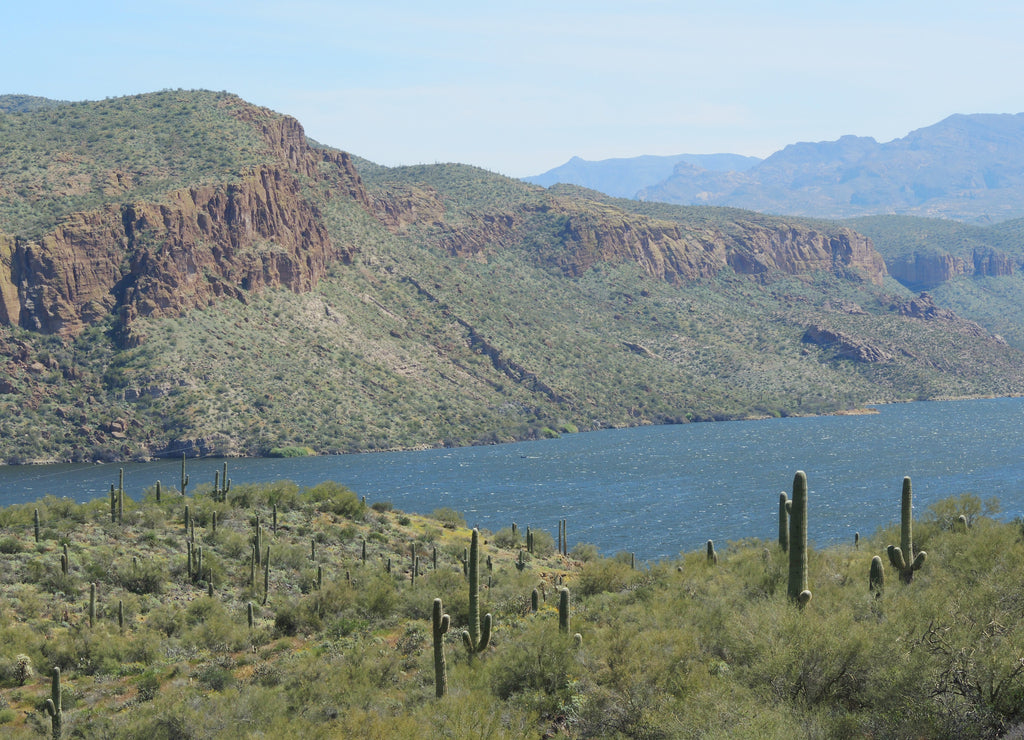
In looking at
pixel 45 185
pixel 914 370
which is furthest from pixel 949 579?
pixel 914 370

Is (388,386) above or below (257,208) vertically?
below

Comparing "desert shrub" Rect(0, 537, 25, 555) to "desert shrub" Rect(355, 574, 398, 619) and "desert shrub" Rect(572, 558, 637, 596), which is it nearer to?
"desert shrub" Rect(355, 574, 398, 619)

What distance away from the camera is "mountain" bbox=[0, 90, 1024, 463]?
124750mm

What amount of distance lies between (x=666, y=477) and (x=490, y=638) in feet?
246

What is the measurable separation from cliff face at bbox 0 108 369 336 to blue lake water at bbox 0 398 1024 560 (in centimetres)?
2873

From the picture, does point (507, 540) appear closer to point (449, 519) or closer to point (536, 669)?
point (449, 519)

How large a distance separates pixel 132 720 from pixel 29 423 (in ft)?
363

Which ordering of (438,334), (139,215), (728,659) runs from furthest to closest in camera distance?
1. (438,334)
2. (139,215)
3. (728,659)

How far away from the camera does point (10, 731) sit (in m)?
22.6

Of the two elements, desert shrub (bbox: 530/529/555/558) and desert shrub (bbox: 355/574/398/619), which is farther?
desert shrub (bbox: 530/529/555/558)

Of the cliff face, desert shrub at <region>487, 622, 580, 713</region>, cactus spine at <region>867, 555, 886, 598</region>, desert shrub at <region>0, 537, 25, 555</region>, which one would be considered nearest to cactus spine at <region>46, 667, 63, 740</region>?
desert shrub at <region>487, 622, 580, 713</region>

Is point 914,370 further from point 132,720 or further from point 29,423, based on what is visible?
point 132,720

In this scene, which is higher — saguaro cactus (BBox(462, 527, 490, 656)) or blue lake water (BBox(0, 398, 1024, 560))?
saguaro cactus (BBox(462, 527, 490, 656))

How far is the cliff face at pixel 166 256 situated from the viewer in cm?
13062
